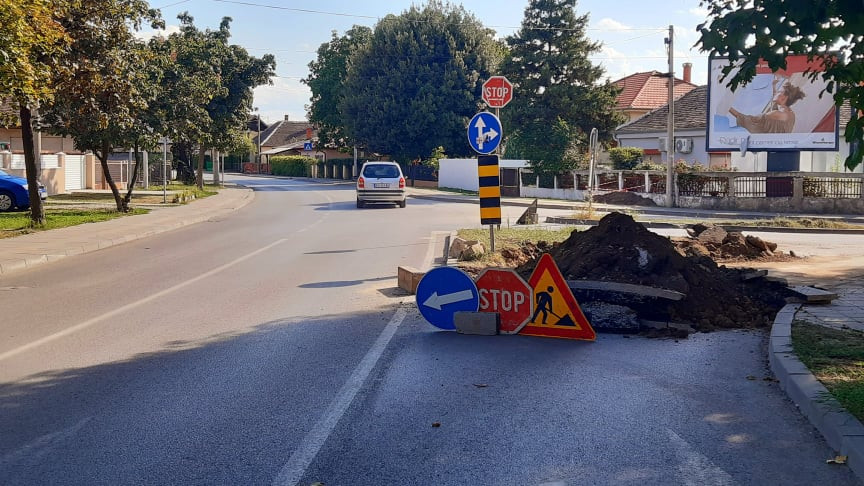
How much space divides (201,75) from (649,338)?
Answer: 115 ft

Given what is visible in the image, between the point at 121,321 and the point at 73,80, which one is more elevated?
the point at 73,80

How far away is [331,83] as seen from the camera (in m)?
80.2

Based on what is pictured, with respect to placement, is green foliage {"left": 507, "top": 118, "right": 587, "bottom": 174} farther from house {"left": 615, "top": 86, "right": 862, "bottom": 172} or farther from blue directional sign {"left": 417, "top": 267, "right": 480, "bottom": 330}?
blue directional sign {"left": 417, "top": 267, "right": 480, "bottom": 330}

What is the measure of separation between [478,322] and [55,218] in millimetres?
19498

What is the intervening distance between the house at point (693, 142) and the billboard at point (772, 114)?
499 cm

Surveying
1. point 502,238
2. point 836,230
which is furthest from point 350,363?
point 836,230

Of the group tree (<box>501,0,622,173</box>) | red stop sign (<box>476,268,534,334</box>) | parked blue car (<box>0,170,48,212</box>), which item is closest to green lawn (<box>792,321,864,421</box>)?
red stop sign (<box>476,268,534,334</box>)

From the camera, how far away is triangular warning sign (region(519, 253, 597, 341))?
843 centimetres

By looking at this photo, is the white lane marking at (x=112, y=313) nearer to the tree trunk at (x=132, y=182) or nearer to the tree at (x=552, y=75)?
the tree trunk at (x=132, y=182)

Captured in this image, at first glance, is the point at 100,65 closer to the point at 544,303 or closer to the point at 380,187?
the point at 380,187

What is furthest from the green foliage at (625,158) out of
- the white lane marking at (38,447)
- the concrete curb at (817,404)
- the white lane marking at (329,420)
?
the white lane marking at (38,447)

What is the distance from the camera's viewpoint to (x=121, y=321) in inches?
377

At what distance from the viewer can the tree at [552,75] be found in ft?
157

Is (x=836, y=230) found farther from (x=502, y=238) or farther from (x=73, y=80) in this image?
(x=73, y=80)
